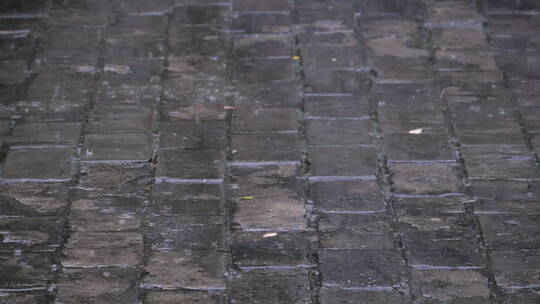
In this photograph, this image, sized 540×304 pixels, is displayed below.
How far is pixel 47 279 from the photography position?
4.18 meters

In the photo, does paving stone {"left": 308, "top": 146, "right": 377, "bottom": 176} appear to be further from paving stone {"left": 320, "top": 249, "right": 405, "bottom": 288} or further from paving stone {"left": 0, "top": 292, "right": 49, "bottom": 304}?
paving stone {"left": 0, "top": 292, "right": 49, "bottom": 304}

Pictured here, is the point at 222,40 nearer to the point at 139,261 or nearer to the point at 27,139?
the point at 27,139

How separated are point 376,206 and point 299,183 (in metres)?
0.44

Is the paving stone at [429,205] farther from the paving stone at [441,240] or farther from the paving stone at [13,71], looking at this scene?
the paving stone at [13,71]

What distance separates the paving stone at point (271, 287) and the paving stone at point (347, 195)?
1.72 feet

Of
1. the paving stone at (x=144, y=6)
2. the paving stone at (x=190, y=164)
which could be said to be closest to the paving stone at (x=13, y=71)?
the paving stone at (x=144, y=6)

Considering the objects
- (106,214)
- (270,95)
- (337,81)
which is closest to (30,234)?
(106,214)

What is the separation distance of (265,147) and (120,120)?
90 cm

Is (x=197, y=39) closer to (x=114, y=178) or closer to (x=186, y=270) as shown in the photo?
(x=114, y=178)

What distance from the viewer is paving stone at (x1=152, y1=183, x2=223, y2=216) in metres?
4.58

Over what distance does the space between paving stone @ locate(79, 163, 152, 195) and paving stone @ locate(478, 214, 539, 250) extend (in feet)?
5.93

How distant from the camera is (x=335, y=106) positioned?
17.5 ft

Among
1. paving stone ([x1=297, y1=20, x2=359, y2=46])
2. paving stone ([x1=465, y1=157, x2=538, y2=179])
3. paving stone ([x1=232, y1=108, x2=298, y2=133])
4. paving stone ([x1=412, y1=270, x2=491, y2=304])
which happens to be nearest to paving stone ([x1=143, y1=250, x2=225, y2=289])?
paving stone ([x1=412, y1=270, x2=491, y2=304])

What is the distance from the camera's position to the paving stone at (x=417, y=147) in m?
4.94
